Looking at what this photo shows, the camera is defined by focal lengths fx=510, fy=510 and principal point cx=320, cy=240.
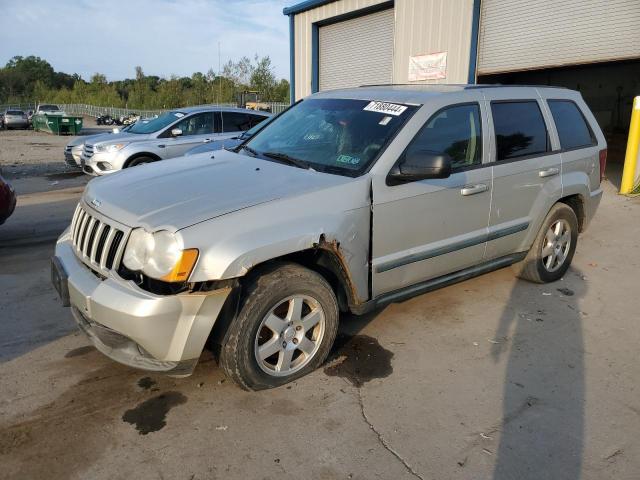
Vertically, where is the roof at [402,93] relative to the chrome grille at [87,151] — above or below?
above

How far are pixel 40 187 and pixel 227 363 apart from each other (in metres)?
9.27

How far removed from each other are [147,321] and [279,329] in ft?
2.57

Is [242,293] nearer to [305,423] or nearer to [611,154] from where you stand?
[305,423]

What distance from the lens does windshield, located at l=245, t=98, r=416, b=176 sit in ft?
11.3

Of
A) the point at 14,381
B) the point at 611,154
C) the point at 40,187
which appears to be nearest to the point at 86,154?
the point at 40,187

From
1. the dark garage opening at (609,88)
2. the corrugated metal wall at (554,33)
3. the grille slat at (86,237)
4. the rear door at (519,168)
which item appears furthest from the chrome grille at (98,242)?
the dark garage opening at (609,88)

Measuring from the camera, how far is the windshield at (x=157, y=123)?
32.2 feet

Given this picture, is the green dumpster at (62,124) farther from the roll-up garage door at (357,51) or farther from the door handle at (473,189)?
the door handle at (473,189)

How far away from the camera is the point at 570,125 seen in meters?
4.82

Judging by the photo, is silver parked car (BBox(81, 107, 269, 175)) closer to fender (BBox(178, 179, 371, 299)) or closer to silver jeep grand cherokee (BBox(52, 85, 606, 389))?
silver jeep grand cherokee (BBox(52, 85, 606, 389))

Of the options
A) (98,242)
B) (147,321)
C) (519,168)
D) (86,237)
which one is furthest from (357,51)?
(147,321)

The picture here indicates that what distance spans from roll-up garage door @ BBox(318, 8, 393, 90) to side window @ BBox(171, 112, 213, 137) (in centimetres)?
611

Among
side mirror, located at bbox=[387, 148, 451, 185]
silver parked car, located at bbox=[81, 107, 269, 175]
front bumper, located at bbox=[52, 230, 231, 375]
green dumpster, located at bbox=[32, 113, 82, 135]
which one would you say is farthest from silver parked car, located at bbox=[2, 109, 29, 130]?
side mirror, located at bbox=[387, 148, 451, 185]

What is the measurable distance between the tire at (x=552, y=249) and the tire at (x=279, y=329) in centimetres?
241
